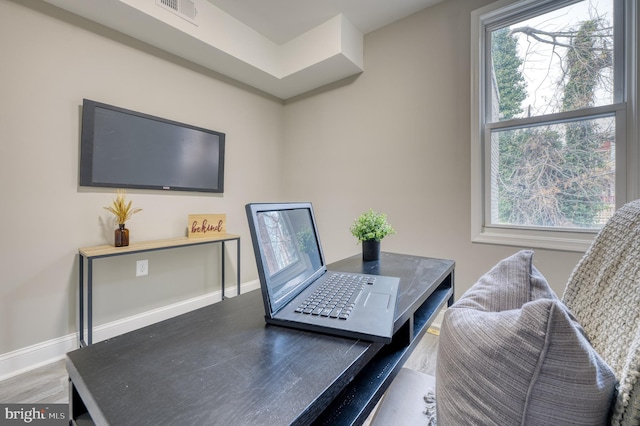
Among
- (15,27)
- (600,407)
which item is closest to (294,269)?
(600,407)

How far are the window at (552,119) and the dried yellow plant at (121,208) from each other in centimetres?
267

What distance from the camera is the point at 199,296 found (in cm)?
Result: 266

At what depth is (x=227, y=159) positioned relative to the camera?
2857mm

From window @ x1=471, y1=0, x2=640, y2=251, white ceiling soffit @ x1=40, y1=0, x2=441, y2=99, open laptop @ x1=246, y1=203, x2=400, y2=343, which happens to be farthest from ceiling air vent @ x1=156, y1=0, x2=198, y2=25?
window @ x1=471, y1=0, x2=640, y2=251

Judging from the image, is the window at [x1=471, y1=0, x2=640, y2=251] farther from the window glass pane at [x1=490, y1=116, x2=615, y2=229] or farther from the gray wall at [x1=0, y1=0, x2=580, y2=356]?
the gray wall at [x1=0, y1=0, x2=580, y2=356]

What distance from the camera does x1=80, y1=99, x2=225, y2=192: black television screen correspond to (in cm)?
195

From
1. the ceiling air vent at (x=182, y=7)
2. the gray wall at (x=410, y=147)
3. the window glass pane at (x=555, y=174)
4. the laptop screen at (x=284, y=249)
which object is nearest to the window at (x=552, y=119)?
the window glass pane at (x=555, y=174)

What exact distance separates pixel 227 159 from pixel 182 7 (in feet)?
4.22

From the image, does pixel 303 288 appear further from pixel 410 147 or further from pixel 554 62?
pixel 554 62

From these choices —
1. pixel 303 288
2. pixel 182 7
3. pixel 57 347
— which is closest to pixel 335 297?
pixel 303 288

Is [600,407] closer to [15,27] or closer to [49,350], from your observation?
[49,350]

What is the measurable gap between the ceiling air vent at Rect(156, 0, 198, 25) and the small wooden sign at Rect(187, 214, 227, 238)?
5.23ft

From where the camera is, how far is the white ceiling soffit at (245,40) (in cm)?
192

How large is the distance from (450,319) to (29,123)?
8.55 ft
